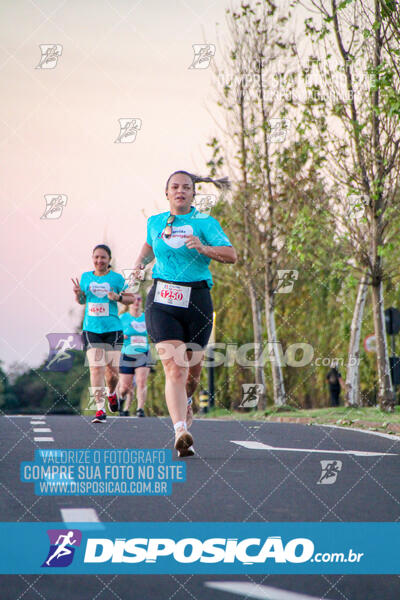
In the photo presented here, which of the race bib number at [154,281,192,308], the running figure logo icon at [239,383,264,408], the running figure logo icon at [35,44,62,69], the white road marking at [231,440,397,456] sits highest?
the running figure logo icon at [35,44,62,69]

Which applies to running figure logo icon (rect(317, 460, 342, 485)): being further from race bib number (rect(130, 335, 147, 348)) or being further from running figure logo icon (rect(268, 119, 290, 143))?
running figure logo icon (rect(268, 119, 290, 143))

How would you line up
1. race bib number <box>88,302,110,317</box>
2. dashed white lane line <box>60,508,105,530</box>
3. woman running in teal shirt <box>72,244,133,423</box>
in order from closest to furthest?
dashed white lane line <box>60,508,105,530</box>
woman running in teal shirt <box>72,244,133,423</box>
race bib number <box>88,302,110,317</box>

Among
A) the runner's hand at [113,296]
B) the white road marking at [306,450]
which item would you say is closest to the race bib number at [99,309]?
the runner's hand at [113,296]

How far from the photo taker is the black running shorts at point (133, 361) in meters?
16.2

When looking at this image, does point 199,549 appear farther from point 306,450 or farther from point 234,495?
point 306,450

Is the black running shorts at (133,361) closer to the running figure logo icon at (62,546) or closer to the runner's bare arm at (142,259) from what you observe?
the runner's bare arm at (142,259)

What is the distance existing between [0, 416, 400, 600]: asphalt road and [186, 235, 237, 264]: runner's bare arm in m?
1.62

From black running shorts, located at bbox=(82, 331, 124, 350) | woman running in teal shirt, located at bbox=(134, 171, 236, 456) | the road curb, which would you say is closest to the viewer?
woman running in teal shirt, located at bbox=(134, 171, 236, 456)

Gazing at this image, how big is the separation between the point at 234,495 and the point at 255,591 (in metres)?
2.19

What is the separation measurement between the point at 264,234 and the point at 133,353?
24.8 ft

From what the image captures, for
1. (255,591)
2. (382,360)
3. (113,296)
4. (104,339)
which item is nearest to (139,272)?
(113,296)

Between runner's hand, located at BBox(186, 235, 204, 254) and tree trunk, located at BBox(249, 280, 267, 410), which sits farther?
tree trunk, located at BBox(249, 280, 267, 410)

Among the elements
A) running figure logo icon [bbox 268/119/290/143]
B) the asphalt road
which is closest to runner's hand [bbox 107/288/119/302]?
the asphalt road

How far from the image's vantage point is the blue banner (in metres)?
4.07
